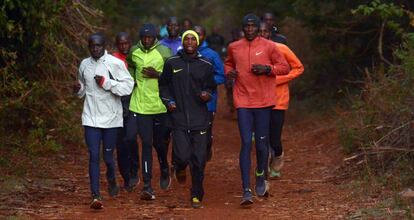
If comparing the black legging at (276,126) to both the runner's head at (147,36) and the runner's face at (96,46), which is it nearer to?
the runner's head at (147,36)

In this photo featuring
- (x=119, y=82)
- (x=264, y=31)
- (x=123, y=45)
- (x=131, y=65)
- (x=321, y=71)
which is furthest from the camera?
(x=321, y=71)

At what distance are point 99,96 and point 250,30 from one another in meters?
1.93

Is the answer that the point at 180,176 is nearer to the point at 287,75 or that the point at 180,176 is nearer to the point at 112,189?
the point at 112,189

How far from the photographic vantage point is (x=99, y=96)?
10.0 meters

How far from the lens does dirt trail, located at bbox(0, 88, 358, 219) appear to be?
31.9ft

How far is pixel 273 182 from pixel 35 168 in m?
3.50

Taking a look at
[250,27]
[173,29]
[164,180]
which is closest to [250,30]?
[250,27]

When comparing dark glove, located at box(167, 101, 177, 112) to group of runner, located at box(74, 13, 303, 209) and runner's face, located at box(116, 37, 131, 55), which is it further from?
runner's face, located at box(116, 37, 131, 55)

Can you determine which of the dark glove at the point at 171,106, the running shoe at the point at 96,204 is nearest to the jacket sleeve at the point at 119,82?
the dark glove at the point at 171,106

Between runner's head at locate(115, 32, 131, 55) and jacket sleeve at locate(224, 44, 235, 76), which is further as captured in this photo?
runner's head at locate(115, 32, 131, 55)

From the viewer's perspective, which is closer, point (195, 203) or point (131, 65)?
point (195, 203)

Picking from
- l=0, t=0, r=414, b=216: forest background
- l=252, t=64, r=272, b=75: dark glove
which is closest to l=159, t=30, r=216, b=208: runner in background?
l=252, t=64, r=272, b=75: dark glove

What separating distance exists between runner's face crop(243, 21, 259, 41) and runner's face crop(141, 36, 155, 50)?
4.28ft

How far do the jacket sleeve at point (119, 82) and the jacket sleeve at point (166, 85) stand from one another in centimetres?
36
